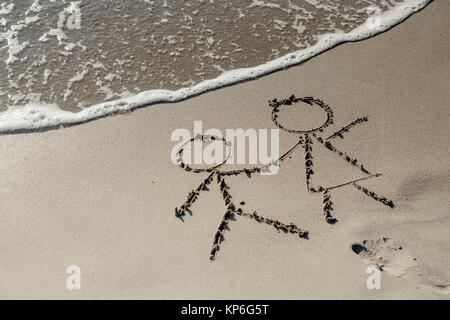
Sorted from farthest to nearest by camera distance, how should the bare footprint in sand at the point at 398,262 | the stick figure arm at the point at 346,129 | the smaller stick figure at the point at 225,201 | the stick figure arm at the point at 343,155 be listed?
the stick figure arm at the point at 346,129 → the stick figure arm at the point at 343,155 → the smaller stick figure at the point at 225,201 → the bare footprint in sand at the point at 398,262

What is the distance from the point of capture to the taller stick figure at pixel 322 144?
3676 mm

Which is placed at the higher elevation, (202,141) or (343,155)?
(202,141)

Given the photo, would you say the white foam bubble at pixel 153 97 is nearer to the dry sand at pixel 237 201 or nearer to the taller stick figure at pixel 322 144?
the dry sand at pixel 237 201

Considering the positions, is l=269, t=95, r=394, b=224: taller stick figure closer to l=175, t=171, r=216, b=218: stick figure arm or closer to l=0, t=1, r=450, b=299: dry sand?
l=0, t=1, r=450, b=299: dry sand

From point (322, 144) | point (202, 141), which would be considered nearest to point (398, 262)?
point (322, 144)

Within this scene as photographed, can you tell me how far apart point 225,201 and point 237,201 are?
0.11 m

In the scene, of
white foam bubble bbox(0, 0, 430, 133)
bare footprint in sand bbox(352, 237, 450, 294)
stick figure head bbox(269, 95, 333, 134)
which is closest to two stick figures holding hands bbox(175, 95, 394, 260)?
stick figure head bbox(269, 95, 333, 134)

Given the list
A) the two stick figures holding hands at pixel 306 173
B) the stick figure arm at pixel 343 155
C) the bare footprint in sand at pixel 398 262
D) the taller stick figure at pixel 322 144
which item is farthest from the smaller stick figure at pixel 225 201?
the stick figure arm at pixel 343 155

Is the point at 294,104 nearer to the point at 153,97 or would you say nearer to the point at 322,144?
the point at 322,144

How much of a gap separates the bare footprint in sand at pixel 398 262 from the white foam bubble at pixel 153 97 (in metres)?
2.35

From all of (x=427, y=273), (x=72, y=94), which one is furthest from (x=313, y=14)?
(x=427, y=273)

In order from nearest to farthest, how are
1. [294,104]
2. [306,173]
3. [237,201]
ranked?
1. [237,201]
2. [306,173]
3. [294,104]

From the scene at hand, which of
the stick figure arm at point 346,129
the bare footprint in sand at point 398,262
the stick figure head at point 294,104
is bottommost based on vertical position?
the bare footprint in sand at point 398,262

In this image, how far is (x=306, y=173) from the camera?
3.90 m
